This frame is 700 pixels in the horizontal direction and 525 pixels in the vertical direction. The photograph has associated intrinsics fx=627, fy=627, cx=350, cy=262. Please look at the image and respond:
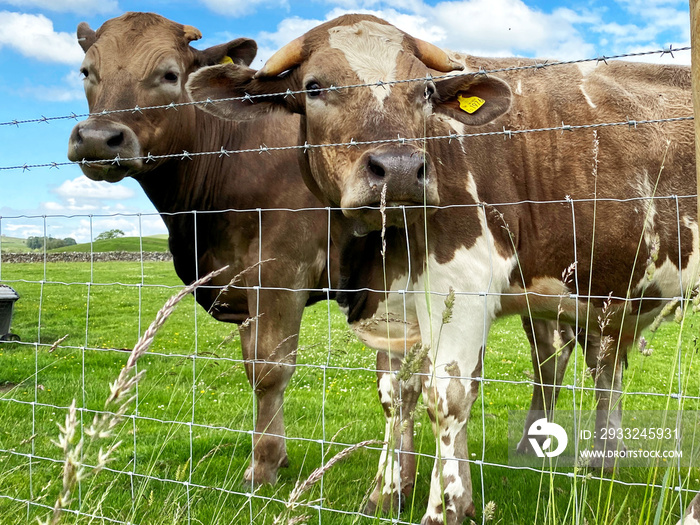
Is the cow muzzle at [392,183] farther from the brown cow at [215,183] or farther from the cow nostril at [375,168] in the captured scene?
the brown cow at [215,183]

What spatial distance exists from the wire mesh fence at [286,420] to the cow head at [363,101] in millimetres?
155

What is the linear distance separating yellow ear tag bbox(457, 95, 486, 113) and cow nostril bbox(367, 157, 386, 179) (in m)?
0.95

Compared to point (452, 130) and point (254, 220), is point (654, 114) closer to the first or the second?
point (452, 130)

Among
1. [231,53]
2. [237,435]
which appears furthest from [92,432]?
[231,53]

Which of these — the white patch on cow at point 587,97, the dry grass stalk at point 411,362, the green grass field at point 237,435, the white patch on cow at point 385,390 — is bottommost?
the green grass field at point 237,435

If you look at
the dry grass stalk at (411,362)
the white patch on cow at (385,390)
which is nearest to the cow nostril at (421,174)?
the dry grass stalk at (411,362)

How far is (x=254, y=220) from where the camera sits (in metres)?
4.44

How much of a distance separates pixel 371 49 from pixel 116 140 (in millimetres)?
1894

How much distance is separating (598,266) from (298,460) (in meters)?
2.59

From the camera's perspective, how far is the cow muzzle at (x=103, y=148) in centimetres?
402

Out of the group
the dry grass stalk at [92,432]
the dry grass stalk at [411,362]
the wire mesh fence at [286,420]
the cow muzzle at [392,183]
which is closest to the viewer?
the dry grass stalk at [92,432]

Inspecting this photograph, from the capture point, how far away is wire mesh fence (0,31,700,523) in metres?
2.53

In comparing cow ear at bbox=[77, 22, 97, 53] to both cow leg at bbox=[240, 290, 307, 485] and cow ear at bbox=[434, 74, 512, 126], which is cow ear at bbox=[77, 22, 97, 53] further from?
cow ear at bbox=[434, 74, 512, 126]

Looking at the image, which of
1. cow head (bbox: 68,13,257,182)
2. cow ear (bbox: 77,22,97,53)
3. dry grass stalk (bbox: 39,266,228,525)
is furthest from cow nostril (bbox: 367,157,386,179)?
cow ear (bbox: 77,22,97,53)
